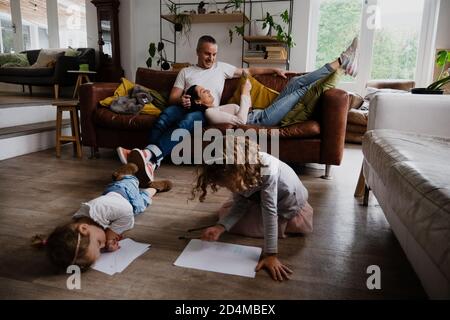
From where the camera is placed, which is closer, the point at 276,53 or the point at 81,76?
the point at 276,53

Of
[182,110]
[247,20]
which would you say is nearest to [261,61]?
[247,20]

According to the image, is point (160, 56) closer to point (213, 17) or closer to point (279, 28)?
point (213, 17)

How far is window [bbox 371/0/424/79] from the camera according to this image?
14.0 ft

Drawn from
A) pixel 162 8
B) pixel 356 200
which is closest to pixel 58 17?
pixel 162 8

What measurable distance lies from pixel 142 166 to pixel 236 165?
3.59 ft

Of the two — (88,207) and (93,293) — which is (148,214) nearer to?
(88,207)

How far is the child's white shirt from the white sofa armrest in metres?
1.26

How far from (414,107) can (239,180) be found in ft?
3.48

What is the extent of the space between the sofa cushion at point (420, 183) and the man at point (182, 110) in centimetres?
128

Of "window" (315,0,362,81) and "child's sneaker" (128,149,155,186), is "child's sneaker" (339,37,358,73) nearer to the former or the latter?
"child's sneaker" (128,149,155,186)

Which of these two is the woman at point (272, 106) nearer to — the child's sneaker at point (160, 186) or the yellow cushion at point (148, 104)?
the yellow cushion at point (148, 104)

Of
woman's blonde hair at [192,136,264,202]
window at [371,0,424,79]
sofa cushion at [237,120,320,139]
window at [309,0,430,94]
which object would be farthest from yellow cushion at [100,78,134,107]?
window at [371,0,424,79]

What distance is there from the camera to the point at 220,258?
1174 millimetres

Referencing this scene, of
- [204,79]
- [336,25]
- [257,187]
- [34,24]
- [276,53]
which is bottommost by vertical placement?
[257,187]
